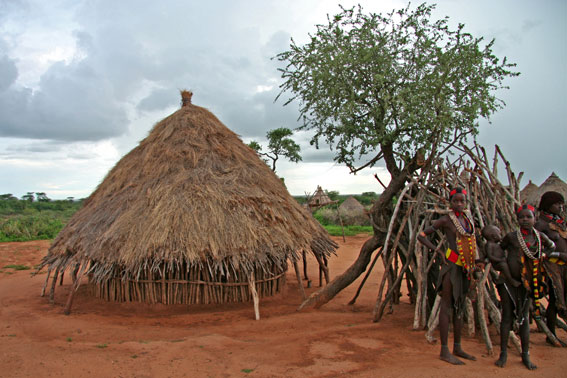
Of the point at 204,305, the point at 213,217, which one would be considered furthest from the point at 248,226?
the point at 204,305

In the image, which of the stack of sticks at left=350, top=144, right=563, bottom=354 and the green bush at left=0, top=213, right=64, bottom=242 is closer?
the stack of sticks at left=350, top=144, right=563, bottom=354

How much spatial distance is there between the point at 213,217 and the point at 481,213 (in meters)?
3.93

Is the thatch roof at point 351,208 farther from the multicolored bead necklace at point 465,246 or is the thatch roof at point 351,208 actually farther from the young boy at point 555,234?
the multicolored bead necklace at point 465,246

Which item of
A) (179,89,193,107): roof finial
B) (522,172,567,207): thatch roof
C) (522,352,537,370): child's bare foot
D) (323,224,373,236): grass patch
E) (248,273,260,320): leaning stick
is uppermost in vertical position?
(179,89,193,107): roof finial

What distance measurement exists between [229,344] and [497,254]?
10.1 feet

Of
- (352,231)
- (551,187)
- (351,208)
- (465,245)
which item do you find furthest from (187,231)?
(351,208)

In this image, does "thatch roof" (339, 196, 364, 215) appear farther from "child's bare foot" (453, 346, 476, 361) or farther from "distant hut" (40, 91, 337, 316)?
"child's bare foot" (453, 346, 476, 361)

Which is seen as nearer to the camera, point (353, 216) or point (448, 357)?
point (448, 357)

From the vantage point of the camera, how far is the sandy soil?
3957 mm

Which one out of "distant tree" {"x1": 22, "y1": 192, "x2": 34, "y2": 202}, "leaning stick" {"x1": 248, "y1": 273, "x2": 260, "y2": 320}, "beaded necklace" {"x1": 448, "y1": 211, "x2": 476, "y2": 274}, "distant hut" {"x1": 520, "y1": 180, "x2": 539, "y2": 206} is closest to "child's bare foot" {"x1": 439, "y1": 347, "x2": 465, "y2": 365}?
"beaded necklace" {"x1": 448, "y1": 211, "x2": 476, "y2": 274}

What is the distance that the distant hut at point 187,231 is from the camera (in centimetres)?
639

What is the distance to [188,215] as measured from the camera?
665cm

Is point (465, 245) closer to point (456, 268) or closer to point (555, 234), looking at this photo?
point (456, 268)

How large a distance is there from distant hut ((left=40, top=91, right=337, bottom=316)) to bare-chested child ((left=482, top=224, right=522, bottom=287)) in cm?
331
